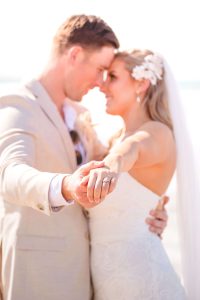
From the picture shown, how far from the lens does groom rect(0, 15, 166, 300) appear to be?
11.2 ft

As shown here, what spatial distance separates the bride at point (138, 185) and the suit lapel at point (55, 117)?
0.22 m

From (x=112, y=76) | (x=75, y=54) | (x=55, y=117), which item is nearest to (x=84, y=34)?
(x=75, y=54)

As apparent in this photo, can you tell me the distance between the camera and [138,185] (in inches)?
145

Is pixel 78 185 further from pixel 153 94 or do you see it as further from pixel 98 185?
pixel 153 94

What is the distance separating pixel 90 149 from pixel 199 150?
62 centimetres

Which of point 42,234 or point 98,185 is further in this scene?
point 42,234

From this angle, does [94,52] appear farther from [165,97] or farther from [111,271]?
[111,271]

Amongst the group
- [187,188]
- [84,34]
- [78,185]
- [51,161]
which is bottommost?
[187,188]

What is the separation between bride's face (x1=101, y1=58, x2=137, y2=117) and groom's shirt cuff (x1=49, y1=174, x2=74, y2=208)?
1.16 m

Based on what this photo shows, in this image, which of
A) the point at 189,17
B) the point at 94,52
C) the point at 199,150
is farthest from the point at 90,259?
the point at 189,17

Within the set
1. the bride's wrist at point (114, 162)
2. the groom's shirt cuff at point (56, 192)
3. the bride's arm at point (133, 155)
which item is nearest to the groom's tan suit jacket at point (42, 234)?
the bride's arm at point (133, 155)

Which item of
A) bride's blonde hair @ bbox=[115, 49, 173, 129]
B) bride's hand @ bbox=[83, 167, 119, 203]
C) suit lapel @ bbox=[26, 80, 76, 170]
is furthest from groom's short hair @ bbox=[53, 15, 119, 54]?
bride's hand @ bbox=[83, 167, 119, 203]

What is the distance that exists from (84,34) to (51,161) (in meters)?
0.80

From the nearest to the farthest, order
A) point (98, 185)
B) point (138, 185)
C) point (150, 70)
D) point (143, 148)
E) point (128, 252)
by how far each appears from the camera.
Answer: point (98, 185) → point (143, 148) → point (128, 252) → point (138, 185) → point (150, 70)
